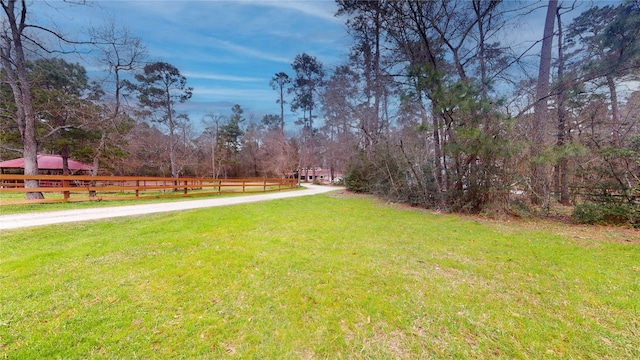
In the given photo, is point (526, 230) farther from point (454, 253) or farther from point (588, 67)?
point (588, 67)

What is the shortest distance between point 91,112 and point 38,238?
10213mm

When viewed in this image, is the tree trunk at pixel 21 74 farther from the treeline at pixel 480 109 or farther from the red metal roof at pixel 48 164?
the red metal roof at pixel 48 164

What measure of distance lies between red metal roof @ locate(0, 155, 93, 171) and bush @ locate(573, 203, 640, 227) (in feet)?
96.5

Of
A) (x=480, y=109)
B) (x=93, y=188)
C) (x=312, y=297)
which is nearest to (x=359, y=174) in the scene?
(x=480, y=109)

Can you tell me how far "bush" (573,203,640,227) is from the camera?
17.5ft

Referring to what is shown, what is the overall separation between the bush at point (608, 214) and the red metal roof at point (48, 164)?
29422mm

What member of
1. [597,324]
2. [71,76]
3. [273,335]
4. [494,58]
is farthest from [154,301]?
[71,76]

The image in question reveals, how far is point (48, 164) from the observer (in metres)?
20.2

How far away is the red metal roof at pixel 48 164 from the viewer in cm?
1936

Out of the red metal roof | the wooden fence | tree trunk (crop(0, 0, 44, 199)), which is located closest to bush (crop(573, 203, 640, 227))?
the wooden fence

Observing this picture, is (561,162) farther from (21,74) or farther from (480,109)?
(21,74)

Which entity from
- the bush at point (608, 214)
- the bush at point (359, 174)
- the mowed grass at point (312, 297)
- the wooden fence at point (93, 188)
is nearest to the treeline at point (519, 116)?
the bush at point (608, 214)

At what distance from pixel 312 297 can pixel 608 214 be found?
8.05m

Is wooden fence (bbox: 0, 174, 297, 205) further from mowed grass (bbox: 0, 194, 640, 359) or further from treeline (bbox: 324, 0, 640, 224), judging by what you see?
treeline (bbox: 324, 0, 640, 224)
